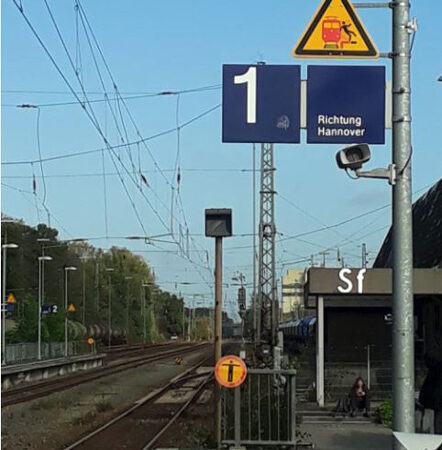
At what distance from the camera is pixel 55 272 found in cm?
8619

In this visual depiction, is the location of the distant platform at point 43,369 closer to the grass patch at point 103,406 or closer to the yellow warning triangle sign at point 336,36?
the grass patch at point 103,406

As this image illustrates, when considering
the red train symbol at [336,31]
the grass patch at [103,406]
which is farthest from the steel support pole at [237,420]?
the grass patch at [103,406]

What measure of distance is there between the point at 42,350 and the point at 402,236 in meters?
51.5

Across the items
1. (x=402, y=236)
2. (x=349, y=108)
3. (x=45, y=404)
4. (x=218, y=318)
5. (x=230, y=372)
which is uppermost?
(x=349, y=108)

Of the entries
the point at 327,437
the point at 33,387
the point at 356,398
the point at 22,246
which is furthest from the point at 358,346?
the point at 22,246

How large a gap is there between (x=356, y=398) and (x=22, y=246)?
5984 centimetres

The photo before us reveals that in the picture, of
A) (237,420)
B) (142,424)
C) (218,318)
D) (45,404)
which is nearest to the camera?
(237,420)

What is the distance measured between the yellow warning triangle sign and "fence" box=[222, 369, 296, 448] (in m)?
6.06

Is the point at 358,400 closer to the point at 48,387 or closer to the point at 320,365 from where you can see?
the point at 320,365

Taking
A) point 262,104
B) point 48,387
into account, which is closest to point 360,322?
point 48,387

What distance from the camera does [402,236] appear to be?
8.52m

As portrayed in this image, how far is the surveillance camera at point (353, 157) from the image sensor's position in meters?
8.70

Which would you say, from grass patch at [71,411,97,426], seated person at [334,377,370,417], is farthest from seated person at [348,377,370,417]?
grass patch at [71,411,97,426]

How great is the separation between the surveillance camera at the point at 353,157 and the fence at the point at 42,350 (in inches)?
1636
